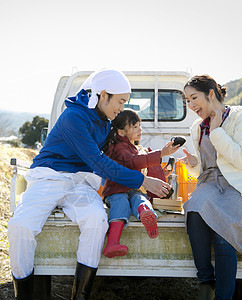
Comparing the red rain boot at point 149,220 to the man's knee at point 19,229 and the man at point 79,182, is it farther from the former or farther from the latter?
the man's knee at point 19,229

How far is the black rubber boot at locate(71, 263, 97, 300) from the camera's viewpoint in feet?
8.10

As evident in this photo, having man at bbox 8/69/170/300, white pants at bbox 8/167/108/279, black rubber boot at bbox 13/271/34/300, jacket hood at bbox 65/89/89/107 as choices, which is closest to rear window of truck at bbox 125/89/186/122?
man at bbox 8/69/170/300

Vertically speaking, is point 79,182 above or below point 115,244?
above

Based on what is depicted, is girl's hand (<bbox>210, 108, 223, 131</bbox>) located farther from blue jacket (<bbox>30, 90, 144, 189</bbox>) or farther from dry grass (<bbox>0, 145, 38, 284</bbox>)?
dry grass (<bbox>0, 145, 38, 284</bbox>)

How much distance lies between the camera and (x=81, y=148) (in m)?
2.76

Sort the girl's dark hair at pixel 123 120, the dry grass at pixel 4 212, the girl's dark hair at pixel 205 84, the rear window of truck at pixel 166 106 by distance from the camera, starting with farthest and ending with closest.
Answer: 1. the rear window of truck at pixel 166 106
2. the dry grass at pixel 4 212
3. the girl's dark hair at pixel 123 120
4. the girl's dark hair at pixel 205 84

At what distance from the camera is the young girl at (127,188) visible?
2548 mm

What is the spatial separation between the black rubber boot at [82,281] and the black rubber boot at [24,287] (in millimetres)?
297

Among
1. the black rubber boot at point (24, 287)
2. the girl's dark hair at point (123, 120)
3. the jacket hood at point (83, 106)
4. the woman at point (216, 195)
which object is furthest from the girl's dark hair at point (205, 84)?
the black rubber boot at point (24, 287)

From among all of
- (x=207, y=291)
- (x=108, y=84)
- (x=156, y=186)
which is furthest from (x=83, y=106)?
(x=207, y=291)

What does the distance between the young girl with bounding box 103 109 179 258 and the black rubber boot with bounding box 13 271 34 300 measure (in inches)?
20.3

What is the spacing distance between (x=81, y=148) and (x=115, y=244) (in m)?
0.70

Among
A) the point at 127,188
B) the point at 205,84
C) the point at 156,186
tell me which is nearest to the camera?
the point at 156,186

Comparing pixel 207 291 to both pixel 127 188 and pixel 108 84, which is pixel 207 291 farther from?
pixel 108 84
